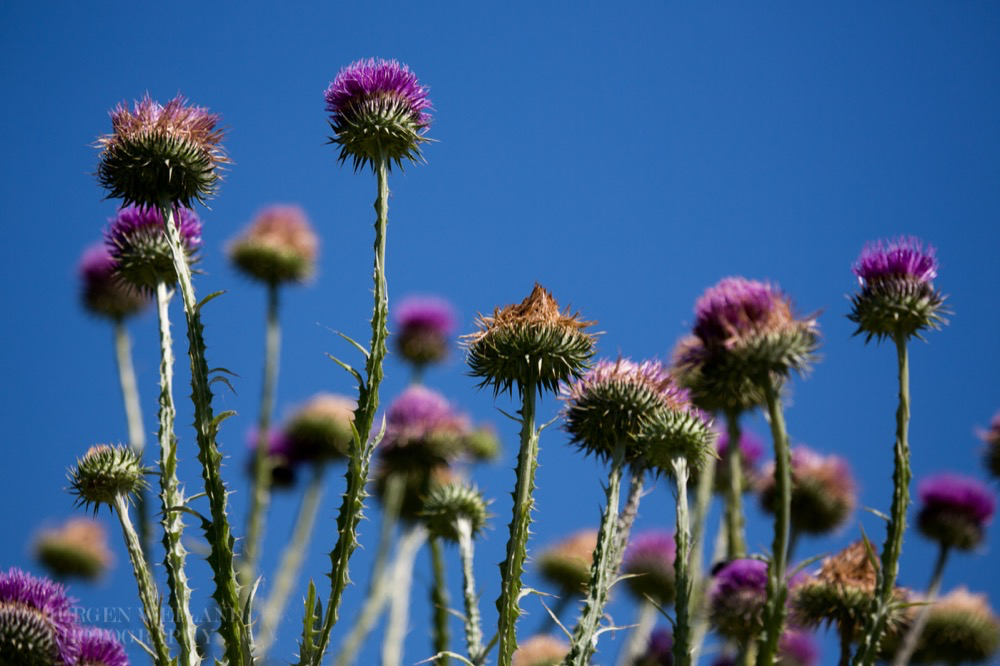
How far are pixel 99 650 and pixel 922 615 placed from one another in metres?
5.65

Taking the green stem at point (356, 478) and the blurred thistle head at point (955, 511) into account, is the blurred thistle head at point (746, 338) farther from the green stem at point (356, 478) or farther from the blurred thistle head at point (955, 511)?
the blurred thistle head at point (955, 511)

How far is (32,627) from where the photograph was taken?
574 cm

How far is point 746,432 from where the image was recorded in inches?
479

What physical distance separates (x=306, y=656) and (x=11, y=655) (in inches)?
74.6

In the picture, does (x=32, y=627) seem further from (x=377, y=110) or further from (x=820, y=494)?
(x=820, y=494)

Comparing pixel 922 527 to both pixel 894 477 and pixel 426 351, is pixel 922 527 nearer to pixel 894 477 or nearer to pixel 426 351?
pixel 894 477

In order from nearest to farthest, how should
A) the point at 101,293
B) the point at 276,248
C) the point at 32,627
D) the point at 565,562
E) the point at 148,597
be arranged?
1. the point at 148,597
2. the point at 32,627
3. the point at 565,562
4. the point at 101,293
5. the point at 276,248

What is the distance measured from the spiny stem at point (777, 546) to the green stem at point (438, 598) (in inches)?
123

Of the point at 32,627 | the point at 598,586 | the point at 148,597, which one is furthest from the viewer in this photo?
the point at 32,627

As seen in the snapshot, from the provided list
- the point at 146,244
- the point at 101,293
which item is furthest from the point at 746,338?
the point at 101,293

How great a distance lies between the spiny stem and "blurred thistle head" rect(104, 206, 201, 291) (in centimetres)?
378

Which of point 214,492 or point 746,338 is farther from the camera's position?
point 746,338

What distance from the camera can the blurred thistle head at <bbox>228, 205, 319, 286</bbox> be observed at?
15328mm

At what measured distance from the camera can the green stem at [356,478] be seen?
505 centimetres
